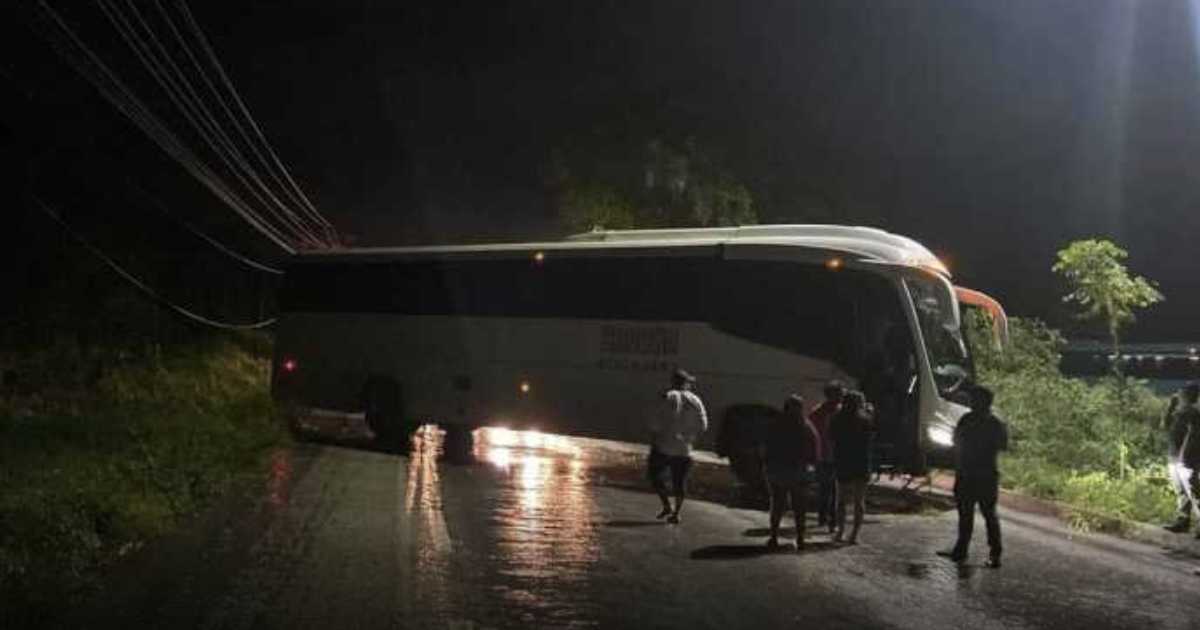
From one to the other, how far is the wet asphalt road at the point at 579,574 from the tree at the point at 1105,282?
222 inches

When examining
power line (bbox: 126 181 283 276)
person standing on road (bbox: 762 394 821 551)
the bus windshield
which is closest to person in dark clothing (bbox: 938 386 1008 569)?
person standing on road (bbox: 762 394 821 551)

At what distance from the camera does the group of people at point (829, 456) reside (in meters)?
10.7

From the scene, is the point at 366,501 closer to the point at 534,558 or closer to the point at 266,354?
the point at 534,558

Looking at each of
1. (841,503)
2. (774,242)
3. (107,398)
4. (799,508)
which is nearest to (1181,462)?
(841,503)

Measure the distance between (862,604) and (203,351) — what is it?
2359cm

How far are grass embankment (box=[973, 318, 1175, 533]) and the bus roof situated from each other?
10.5ft

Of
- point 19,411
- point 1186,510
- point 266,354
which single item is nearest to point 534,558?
point 1186,510

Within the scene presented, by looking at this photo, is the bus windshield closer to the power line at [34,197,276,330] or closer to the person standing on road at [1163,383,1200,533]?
the person standing on road at [1163,383,1200,533]

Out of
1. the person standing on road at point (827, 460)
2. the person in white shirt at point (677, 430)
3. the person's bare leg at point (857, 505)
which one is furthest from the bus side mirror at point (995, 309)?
the person's bare leg at point (857, 505)

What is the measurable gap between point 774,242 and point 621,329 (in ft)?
9.22

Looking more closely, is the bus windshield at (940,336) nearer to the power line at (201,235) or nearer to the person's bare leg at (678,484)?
the person's bare leg at (678,484)

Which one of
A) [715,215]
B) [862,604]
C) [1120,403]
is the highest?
[715,215]

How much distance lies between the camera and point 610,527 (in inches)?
475

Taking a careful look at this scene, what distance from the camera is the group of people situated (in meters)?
10.7
